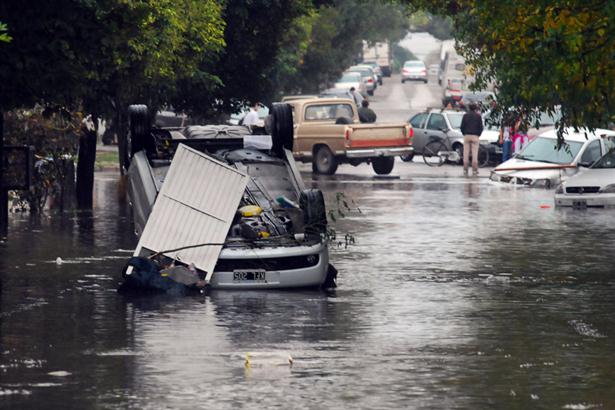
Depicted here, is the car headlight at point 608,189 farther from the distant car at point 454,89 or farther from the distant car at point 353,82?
the distant car at point 353,82

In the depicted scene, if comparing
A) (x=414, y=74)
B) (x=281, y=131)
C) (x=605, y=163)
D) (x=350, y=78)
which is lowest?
(x=605, y=163)

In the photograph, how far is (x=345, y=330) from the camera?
14359 mm

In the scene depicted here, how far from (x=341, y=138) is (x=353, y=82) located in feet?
171

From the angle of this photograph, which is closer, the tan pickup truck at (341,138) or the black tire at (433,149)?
the tan pickup truck at (341,138)

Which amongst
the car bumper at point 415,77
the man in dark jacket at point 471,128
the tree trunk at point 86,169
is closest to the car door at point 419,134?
the man in dark jacket at point 471,128

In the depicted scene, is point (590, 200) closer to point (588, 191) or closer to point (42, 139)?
point (588, 191)

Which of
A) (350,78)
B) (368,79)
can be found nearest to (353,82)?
(350,78)

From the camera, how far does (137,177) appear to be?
1884cm

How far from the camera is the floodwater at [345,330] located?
Result: 1109 centimetres

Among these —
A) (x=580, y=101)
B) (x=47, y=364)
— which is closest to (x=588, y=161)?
(x=580, y=101)

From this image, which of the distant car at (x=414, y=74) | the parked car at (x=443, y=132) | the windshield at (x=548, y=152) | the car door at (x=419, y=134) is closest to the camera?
the windshield at (x=548, y=152)

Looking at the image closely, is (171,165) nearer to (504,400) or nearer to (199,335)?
(199,335)

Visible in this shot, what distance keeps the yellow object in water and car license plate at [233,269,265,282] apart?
0.84 m

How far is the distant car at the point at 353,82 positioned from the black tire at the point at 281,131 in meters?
69.5
